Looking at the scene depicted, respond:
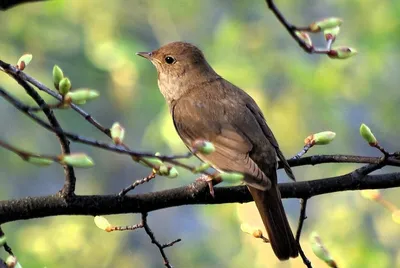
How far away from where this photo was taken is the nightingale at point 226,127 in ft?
9.53

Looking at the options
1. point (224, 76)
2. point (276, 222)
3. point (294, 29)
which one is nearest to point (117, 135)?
point (294, 29)

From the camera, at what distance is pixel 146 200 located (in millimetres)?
2479

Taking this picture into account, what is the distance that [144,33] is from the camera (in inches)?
300

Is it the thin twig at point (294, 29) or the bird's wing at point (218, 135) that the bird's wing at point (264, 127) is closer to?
the bird's wing at point (218, 135)

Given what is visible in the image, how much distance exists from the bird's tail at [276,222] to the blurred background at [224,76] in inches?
71.8

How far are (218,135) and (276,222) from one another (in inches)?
22.8

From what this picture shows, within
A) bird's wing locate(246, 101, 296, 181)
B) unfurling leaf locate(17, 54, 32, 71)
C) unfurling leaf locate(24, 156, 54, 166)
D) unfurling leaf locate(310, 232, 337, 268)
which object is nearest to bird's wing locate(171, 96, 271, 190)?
bird's wing locate(246, 101, 296, 181)

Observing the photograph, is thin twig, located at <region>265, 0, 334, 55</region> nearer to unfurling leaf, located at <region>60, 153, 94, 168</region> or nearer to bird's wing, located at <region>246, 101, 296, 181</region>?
unfurling leaf, located at <region>60, 153, 94, 168</region>

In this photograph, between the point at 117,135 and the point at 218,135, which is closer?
the point at 117,135

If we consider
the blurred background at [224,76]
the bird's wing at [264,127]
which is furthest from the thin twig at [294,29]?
the blurred background at [224,76]

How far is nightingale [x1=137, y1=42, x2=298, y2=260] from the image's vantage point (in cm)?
291

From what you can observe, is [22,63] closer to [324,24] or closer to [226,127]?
[324,24]

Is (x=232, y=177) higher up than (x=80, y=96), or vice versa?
(x=80, y=96)

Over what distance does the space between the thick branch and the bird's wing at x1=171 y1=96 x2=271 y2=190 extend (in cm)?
25
